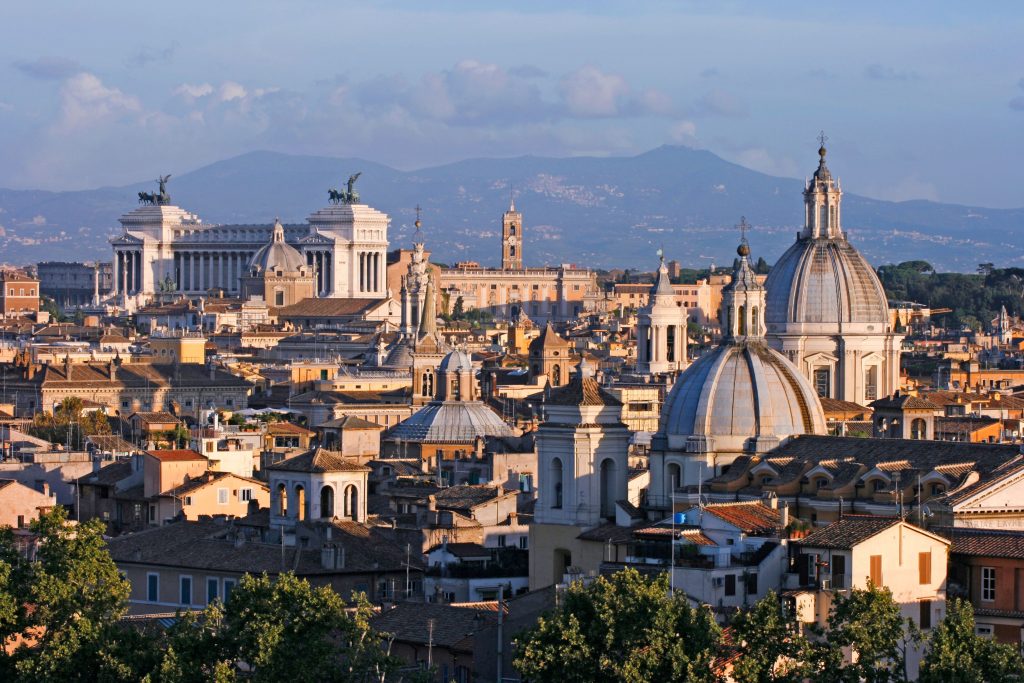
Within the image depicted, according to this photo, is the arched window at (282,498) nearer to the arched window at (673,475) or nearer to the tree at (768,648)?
the arched window at (673,475)

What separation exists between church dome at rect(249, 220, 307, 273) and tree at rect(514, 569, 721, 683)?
5735 inches

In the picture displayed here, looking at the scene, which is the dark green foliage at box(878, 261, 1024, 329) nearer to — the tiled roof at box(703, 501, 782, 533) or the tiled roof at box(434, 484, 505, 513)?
the tiled roof at box(434, 484, 505, 513)

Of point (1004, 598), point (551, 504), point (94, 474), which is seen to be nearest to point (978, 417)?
point (94, 474)

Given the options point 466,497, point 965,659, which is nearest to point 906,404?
point 466,497

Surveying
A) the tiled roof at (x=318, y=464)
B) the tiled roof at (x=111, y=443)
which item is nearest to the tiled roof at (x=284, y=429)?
the tiled roof at (x=111, y=443)

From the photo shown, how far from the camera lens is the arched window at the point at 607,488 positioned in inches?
1991

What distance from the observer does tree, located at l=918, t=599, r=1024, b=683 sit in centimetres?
3591

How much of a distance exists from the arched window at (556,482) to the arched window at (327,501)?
4942mm

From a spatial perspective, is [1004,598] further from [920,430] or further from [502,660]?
[920,430]

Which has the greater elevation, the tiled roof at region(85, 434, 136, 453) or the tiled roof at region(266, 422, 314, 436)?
the tiled roof at region(266, 422, 314, 436)

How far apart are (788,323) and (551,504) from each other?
31559 mm

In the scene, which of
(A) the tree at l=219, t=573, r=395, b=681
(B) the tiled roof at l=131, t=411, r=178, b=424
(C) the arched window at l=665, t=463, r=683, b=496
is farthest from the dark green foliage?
(A) the tree at l=219, t=573, r=395, b=681

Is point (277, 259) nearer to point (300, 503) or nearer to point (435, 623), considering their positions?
point (300, 503)

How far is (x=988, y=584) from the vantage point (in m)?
41.4
